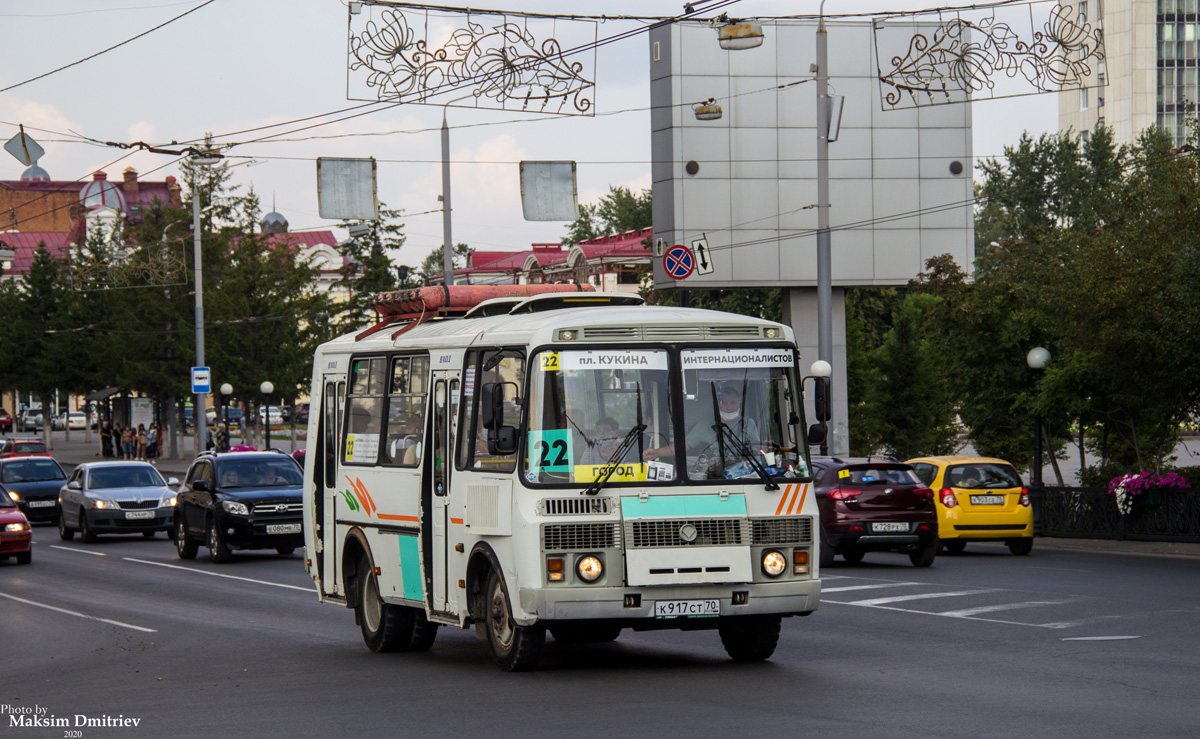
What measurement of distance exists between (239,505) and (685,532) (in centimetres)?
1559

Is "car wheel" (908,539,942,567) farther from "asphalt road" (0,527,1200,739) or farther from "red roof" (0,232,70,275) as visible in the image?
"red roof" (0,232,70,275)

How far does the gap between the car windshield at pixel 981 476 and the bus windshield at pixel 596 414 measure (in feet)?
49.6

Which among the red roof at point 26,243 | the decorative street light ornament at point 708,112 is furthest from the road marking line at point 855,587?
the red roof at point 26,243

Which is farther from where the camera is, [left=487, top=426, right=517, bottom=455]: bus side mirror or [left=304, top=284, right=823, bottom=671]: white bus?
[left=487, top=426, right=517, bottom=455]: bus side mirror

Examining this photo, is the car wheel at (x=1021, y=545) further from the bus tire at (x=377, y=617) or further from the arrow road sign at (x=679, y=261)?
the bus tire at (x=377, y=617)

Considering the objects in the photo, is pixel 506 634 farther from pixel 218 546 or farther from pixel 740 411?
pixel 218 546

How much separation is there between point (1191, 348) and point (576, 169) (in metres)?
11.4

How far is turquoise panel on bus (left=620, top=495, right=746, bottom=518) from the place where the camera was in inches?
448

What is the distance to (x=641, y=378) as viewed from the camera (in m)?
11.7

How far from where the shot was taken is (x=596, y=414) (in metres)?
11.5

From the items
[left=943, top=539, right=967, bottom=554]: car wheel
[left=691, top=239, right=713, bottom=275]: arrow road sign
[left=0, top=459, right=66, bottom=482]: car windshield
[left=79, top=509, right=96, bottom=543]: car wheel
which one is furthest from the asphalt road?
[left=0, top=459, right=66, bottom=482]: car windshield

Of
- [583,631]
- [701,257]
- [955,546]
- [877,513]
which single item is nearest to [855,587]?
[877,513]

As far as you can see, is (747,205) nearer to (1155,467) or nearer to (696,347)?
(1155,467)

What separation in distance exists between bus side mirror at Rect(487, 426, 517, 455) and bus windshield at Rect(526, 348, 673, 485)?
12 cm
